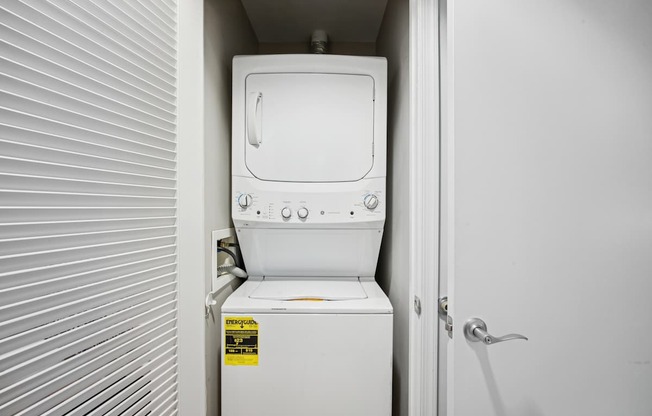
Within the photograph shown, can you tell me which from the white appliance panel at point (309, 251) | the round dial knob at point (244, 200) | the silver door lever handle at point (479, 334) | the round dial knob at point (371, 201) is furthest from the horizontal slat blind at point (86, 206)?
the silver door lever handle at point (479, 334)

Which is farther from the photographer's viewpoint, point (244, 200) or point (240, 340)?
point (244, 200)

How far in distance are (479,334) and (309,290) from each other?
0.81 m

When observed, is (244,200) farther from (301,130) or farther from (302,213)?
(301,130)

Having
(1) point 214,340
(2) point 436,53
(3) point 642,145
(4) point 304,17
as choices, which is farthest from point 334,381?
(4) point 304,17

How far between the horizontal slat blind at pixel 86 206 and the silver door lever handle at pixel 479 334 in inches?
39.1

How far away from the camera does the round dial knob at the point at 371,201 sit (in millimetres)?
1397

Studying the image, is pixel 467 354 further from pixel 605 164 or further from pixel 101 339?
pixel 101 339

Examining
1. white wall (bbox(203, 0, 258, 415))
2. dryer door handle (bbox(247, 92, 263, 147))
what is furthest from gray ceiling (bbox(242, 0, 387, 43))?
dryer door handle (bbox(247, 92, 263, 147))

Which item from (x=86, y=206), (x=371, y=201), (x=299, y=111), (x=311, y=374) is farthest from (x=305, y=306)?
(x=299, y=111)

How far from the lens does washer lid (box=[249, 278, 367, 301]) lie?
4.29 feet

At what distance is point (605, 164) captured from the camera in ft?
2.51

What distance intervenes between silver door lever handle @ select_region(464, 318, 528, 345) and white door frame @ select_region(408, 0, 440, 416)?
1.09 feet

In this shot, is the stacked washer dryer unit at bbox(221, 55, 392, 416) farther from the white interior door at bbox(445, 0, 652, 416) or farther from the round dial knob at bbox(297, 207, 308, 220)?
the white interior door at bbox(445, 0, 652, 416)

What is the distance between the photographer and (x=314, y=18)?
76.4 inches
